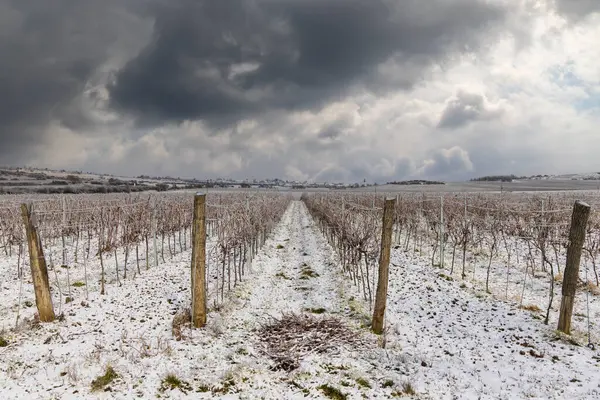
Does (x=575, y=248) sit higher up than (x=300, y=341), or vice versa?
(x=575, y=248)

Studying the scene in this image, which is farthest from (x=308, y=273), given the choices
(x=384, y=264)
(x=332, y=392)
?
(x=332, y=392)

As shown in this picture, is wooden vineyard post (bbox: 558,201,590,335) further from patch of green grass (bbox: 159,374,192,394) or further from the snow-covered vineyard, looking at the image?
patch of green grass (bbox: 159,374,192,394)

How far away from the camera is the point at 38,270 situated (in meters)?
7.00

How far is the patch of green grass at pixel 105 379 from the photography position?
4.97 metres

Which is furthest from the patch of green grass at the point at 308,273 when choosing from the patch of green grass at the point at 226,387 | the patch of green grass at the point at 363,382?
the patch of green grass at the point at 226,387

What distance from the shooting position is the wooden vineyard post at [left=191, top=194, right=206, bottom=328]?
7.06 m

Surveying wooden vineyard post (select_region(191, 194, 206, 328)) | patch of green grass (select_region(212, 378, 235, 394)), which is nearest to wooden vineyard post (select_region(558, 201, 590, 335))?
patch of green grass (select_region(212, 378, 235, 394))

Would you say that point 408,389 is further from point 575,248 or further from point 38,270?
point 38,270

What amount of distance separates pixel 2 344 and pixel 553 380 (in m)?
8.92

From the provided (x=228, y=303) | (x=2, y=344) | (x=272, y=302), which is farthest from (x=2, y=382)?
(x=272, y=302)

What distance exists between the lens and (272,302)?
30.0ft

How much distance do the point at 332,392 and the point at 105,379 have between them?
131 inches

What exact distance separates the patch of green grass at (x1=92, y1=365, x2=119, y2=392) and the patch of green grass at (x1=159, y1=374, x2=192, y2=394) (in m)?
0.76

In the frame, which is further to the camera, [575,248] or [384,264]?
[384,264]
